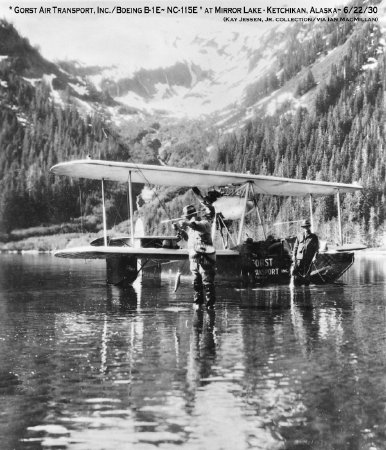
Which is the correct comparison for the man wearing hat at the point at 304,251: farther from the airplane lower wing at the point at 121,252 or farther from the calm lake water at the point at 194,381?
the calm lake water at the point at 194,381

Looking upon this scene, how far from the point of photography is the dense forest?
66188 millimetres

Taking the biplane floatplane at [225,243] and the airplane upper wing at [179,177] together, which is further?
the biplane floatplane at [225,243]

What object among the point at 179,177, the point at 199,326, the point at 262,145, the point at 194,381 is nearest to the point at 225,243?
the point at 179,177

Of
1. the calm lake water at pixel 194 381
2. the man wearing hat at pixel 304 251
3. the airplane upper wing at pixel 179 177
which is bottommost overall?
the calm lake water at pixel 194 381

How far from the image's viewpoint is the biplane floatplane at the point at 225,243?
47.9 ft

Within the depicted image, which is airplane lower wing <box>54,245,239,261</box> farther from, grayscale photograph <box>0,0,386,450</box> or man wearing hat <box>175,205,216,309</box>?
man wearing hat <box>175,205,216,309</box>

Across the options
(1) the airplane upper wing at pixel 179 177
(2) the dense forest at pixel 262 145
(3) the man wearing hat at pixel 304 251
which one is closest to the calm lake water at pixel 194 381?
(3) the man wearing hat at pixel 304 251

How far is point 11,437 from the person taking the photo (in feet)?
12.6

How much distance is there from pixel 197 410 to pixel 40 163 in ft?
450

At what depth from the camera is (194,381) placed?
514 cm

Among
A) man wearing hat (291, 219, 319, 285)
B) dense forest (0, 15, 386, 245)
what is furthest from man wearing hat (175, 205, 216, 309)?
dense forest (0, 15, 386, 245)

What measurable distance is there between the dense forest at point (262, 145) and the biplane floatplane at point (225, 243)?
24.1 ft

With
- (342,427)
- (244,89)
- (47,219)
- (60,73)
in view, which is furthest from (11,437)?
(60,73)

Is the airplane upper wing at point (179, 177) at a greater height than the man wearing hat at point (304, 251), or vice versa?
the airplane upper wing at point (179, 177)
